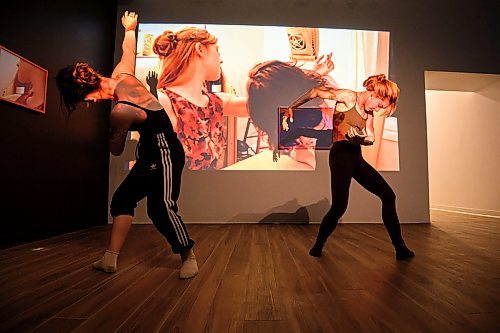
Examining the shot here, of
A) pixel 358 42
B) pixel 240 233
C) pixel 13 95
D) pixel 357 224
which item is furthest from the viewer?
pixel 358 42

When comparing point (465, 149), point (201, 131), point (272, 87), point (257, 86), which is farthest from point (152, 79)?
point (465, 149)

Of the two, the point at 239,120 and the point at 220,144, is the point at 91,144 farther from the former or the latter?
the point at 239,120

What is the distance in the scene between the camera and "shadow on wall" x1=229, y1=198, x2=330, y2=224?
441cm

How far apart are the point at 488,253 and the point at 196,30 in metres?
4.28

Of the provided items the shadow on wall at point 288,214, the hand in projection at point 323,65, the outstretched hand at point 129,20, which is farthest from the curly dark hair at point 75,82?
the hand in projection at point 323,65

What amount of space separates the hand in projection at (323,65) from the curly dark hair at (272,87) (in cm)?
8

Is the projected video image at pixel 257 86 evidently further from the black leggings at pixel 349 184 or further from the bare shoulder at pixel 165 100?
the black leggings at pixel 349 184

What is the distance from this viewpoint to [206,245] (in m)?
2.74

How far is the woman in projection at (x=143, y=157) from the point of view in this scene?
1.71 meters

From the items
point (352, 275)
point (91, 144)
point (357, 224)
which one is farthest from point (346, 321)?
point (91, 144)

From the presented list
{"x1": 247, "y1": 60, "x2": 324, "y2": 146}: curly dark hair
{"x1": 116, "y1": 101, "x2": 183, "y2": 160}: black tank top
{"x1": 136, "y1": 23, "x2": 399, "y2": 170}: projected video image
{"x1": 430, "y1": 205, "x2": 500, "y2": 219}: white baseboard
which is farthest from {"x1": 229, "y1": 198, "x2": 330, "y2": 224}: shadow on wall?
{"x1": 430, "y1": 205, "x2": 500, "y2": 219}: white baseboard

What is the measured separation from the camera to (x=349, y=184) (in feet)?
7.52

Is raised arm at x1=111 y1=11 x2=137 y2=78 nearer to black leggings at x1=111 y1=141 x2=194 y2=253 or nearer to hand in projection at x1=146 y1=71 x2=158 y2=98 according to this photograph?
black leggings at x1=111 y1=141 x2=194 y2=253

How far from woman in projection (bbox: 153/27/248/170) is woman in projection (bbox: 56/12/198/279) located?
261 centimetres
